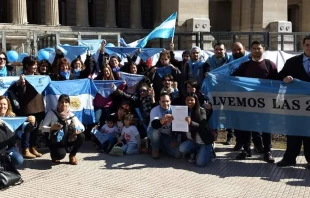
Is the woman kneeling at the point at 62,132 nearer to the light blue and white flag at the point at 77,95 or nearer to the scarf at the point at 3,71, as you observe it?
the light blue and white flag at the point at 77,95

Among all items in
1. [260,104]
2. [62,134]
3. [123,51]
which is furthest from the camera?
[123,51]

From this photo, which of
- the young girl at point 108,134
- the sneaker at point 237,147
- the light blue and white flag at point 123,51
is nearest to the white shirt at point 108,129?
the young girl at point 108,134

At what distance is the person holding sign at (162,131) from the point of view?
8.85 m

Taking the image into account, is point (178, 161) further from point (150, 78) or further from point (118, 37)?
point (118, 37)

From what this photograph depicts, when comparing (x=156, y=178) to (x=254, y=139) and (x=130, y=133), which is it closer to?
(x=130, y=133)

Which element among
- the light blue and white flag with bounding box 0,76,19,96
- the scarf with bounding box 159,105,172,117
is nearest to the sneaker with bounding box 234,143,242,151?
the scarf with bounding box 159,105,172,117

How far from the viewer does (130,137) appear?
9484 millimetres

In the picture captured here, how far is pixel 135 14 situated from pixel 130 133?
33.3 meters

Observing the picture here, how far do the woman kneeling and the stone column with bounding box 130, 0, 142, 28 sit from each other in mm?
33550

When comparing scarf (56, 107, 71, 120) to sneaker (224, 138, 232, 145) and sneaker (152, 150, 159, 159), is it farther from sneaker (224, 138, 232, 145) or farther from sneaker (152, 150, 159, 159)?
sneaker (224, 138, 232, 145)

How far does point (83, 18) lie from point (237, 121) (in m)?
30.0

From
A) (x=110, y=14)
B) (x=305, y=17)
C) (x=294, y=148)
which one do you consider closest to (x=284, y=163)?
(x=294, y=148)

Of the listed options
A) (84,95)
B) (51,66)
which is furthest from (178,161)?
(51,66)

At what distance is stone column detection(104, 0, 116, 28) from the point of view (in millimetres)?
39781
